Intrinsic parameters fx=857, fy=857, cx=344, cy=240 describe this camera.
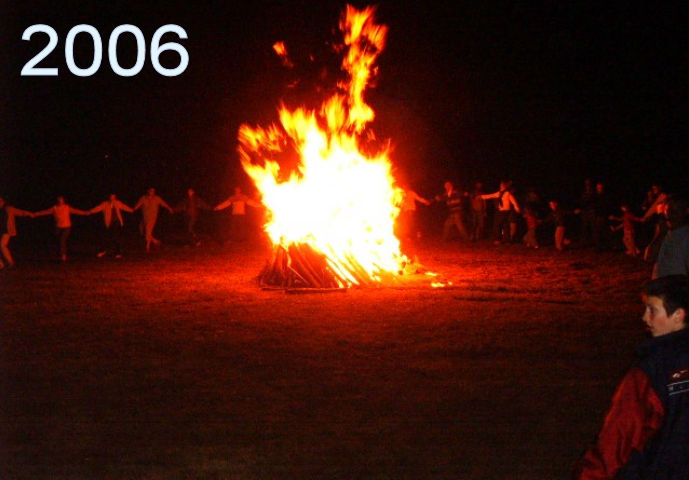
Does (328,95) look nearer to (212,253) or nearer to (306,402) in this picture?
(212,253)

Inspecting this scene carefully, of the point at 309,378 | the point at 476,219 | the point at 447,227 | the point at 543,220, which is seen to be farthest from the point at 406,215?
the point at 309,378

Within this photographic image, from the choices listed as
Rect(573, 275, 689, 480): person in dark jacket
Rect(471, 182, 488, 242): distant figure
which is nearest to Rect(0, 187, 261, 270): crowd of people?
Rect(471, 182, 488, 242): distant figure

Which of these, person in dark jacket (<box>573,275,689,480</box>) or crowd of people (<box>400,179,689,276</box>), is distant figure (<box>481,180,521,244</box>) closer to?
crowd of people (<box>400,179,689,276</box>)

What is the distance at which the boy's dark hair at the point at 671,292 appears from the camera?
3.50 meters

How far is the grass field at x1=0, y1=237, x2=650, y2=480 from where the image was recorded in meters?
6.22

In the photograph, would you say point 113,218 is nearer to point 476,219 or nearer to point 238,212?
point 238,212

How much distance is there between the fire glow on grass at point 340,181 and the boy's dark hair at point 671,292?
11786 mm

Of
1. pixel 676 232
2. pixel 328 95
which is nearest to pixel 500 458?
pixel 676 232

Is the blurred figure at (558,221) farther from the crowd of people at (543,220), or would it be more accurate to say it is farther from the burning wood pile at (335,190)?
the burning wood pile at (335,190)

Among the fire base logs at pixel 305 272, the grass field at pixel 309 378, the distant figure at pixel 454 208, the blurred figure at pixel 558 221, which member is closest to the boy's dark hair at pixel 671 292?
the grass field at pixel 309 378

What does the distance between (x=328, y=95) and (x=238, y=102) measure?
2402 cm

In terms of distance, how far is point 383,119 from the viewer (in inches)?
1547

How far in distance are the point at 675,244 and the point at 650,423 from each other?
4255 mm

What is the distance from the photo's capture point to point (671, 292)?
11.6 feet
